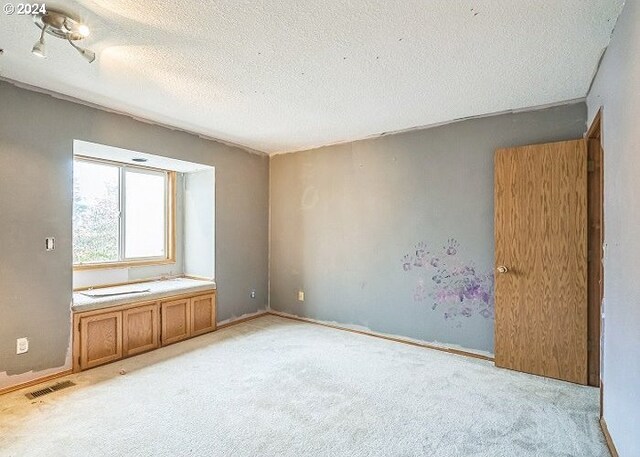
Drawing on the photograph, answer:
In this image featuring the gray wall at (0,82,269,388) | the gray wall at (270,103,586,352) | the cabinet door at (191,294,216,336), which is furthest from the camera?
the cabinet door at (191,294,216,336)

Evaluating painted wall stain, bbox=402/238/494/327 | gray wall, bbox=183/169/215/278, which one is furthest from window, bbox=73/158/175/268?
painted wall stain, bbox=402/238/494/327

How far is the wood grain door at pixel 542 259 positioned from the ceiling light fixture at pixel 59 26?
3.22 metres

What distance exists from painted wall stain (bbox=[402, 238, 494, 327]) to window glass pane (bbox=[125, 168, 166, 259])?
312cm

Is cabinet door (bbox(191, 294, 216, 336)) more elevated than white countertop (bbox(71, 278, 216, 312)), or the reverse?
white countertop (bbox(71, 278, 216, 312))

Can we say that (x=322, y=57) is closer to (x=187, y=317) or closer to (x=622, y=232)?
(x=622, y=232)

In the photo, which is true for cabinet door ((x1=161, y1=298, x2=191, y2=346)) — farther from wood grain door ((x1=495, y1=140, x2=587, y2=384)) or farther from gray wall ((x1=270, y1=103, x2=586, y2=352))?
wood grain door ((x1=495, y1=140, x2=587, y2=384))

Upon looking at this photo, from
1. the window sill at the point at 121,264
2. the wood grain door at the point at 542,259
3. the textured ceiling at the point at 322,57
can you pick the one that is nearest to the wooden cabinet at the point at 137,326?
the window sill at the point at 121,264

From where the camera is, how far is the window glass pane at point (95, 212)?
3551 millimetres

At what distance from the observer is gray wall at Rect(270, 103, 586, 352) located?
10.8 ft

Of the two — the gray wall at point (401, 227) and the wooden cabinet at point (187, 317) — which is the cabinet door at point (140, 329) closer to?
the wooden cabinet at point (187, 317)

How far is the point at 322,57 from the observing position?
7.32ft

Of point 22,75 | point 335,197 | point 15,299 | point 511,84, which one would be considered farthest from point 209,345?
point 511,84

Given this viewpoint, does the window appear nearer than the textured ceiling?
No

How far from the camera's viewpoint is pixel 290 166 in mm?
4777
